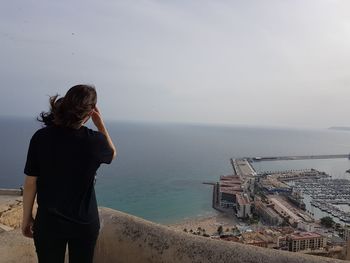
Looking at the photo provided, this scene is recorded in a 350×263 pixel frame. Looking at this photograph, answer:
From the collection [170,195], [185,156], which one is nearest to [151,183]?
[170,195]

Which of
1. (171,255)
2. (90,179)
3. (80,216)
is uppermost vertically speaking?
(90,179)

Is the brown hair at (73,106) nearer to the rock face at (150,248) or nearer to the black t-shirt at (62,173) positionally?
the black t-shirt at (62,173)

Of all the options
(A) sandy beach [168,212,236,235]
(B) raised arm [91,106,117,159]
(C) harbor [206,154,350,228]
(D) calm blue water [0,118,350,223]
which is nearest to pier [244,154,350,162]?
(D) calm blue water [0,118,350,223]

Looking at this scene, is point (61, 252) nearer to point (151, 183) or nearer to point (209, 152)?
point (151, 183)

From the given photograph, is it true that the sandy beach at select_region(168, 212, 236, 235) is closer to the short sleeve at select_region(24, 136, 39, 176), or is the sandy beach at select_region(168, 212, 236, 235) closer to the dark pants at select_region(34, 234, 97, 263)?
the dark pants at select_region(34, 234, 97, 263)

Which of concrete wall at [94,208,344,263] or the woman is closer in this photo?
the woman

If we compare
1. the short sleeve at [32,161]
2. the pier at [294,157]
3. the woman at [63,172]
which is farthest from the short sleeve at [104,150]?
the pier at [294,157]
